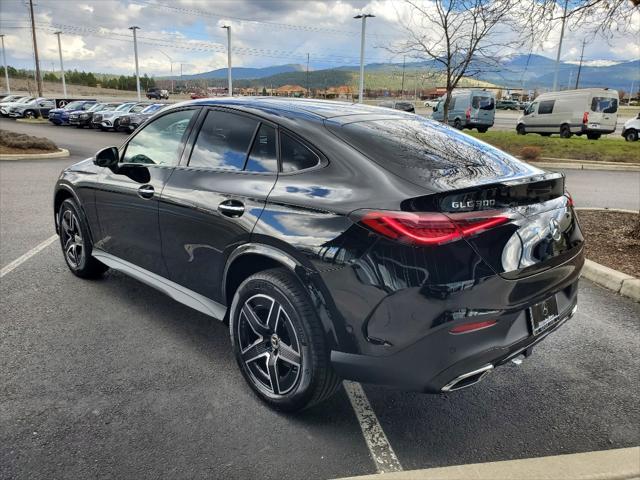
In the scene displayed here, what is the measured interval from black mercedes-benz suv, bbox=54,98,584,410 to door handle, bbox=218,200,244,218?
0.5 inches

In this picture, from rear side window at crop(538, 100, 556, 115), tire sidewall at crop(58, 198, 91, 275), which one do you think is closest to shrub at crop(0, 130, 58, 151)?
tire sidewall at crop(58, 198, 91, 275)

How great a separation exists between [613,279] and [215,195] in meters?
3.94

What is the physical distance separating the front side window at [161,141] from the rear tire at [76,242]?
92 centimetres

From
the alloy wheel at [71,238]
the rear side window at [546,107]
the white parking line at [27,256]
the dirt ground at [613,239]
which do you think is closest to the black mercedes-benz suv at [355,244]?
the alloy wheel at [71,238]

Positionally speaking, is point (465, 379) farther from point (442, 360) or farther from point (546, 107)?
point (546, 107)

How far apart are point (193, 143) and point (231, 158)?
1.53 ft

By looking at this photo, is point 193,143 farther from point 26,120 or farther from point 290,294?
point 26,120

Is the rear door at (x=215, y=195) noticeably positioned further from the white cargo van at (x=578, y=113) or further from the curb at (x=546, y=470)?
the white cargo van at (x=578, y=113)

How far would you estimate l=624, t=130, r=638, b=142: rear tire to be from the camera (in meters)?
23.7

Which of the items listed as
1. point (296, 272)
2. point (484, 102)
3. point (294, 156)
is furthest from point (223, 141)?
point (484, 102)

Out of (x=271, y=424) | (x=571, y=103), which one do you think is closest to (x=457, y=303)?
(x=271, y=424)

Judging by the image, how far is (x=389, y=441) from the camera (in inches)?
103

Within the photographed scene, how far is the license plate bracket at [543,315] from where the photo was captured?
2518 millimetres

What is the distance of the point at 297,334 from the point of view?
260 centimetres
